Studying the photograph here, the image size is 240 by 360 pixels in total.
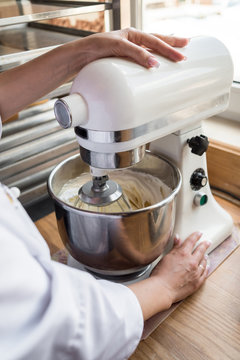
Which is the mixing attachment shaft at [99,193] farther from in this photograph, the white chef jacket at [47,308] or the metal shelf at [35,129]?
the metal shelf at [35,129]

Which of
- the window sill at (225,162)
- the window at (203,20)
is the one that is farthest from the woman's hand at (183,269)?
the window at (203,20)

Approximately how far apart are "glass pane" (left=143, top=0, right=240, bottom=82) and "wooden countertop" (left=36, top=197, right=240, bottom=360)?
0.75 metres

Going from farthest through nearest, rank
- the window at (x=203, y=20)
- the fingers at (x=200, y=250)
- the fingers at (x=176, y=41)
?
the window at (x=203, y=20) → the fingers at (x=200, y=250) → the fingers at (x=176, y=41)

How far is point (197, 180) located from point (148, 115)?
26 cm

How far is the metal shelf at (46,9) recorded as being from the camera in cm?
77

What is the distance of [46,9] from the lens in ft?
3.27

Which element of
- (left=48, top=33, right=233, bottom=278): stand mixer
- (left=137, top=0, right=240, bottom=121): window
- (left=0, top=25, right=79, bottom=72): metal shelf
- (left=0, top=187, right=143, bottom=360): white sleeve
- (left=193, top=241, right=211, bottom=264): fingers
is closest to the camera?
(left=0, top=187, right=143, bottom=360): white sleeve

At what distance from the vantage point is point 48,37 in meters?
1.14

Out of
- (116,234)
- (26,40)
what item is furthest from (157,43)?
(26,40)

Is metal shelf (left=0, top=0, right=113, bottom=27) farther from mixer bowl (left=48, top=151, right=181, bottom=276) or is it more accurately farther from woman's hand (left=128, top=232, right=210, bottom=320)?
woman's hand (left=128, top=232, right=210, bottom=320)

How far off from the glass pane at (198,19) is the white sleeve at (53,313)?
98 centimetres

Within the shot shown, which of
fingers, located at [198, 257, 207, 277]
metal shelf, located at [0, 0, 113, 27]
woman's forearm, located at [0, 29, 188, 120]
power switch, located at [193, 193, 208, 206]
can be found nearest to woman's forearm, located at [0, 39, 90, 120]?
woman's forearm, located at [0, 29, 188, 120]

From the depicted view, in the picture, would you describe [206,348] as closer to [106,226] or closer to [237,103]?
[106,226]

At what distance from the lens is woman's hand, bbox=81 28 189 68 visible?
56 cm
